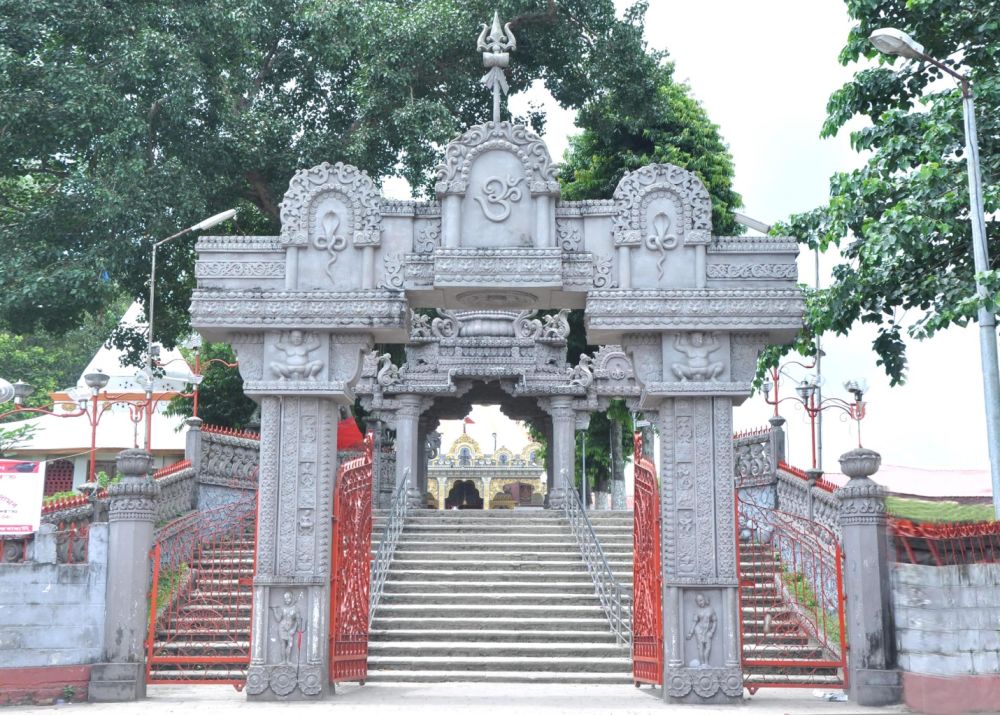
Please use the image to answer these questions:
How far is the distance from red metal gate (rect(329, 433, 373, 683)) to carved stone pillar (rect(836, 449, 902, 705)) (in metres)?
4.30

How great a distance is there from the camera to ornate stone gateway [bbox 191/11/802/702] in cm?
924

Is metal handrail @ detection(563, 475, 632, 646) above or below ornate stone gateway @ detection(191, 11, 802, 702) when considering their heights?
below

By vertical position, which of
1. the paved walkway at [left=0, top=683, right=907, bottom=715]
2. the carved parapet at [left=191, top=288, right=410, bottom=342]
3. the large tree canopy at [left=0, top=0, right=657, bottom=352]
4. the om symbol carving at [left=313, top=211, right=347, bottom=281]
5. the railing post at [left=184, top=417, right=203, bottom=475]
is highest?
the large tree canopy at [left=0, top=0, right=657, bottom=352]

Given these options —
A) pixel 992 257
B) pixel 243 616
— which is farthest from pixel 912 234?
pixel 243 616

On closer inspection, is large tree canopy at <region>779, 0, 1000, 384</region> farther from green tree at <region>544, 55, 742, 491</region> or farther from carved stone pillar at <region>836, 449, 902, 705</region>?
green tree at <region>544, 55, 742, 491</region>

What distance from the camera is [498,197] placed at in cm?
965

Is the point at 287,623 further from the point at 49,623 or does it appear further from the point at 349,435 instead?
the point at 349,435

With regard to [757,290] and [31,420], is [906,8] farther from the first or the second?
[31,420]

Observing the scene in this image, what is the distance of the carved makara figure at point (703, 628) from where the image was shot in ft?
29.9

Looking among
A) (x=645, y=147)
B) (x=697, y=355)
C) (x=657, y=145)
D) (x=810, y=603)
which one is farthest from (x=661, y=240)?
(x=645, y=147)

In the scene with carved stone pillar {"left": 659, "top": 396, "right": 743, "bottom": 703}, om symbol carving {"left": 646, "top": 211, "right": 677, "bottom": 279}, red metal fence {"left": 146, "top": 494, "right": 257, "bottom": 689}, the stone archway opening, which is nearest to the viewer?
carved stone pillar {"left": 659, "top": 396, "right": 743, "bottom": 703}

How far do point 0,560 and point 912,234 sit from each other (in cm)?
961

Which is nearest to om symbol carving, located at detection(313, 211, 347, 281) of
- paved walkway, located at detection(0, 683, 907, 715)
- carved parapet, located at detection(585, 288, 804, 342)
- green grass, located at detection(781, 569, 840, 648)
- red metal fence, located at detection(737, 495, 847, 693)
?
carved parapet, located at detection(585, 288, 804, 342)

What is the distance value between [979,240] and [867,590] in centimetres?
419
